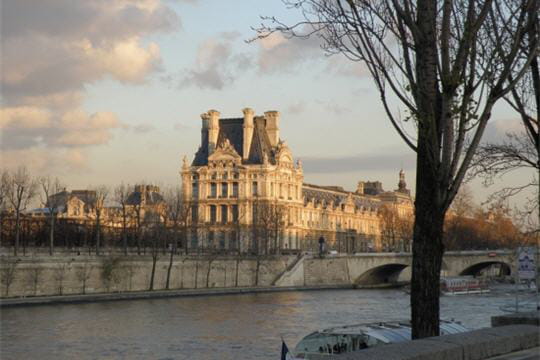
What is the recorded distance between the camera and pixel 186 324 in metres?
39.7

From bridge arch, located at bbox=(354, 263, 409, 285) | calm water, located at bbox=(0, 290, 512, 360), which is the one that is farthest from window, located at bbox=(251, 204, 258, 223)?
calm water, located at bbox=(0, 290, 512, 360)

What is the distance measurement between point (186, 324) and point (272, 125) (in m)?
77.0

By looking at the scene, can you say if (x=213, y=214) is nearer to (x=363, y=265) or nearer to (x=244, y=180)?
(x=244, y=180)

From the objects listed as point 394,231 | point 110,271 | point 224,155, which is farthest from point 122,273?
point 394,231

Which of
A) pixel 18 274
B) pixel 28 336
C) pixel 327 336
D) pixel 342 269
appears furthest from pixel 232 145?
pixel 327 336

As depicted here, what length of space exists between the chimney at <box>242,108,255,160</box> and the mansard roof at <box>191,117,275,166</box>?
432mm

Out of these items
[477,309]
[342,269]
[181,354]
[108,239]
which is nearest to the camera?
[181,354]

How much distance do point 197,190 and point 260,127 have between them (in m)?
12.2

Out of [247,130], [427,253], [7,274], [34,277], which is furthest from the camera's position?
[247,130]

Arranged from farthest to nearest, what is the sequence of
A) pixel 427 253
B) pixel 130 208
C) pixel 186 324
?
pixel 130 208
pixel 186 324
pixel 427 253

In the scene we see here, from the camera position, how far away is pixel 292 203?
11550 cm

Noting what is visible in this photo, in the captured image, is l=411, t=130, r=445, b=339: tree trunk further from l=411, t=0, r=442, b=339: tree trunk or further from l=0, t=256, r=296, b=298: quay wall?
l=0, t=256, r=296, b=298: quay wall

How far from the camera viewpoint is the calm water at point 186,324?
3009 cm

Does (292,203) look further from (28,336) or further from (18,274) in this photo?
(28,336)
